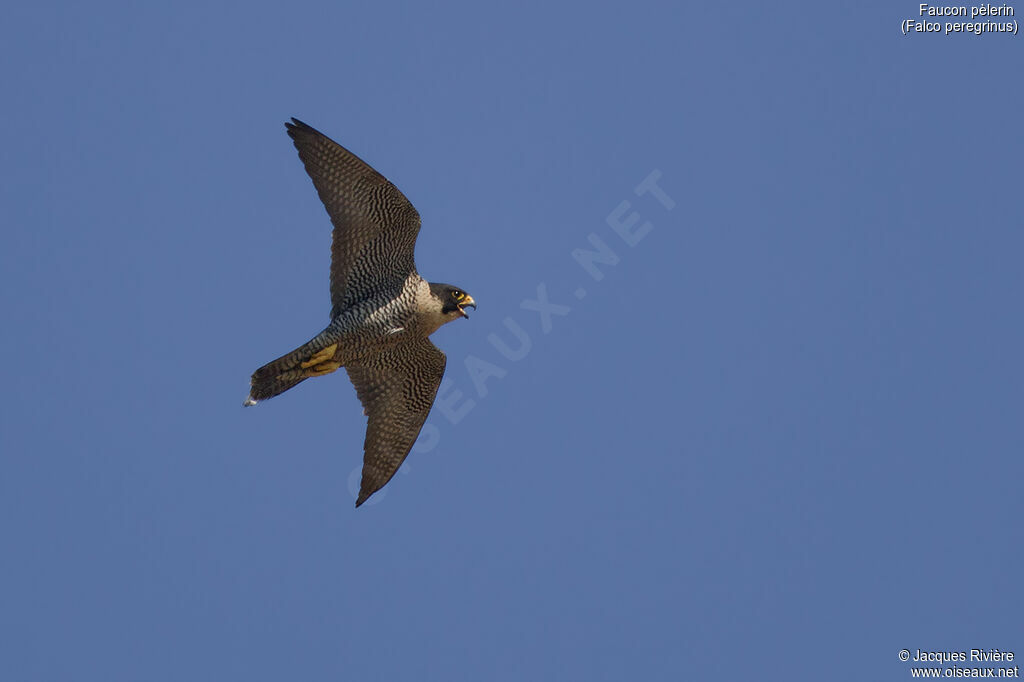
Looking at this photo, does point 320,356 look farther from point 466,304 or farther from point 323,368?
Answer: point 466,304

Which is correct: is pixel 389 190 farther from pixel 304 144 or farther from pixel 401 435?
pixel 401 435

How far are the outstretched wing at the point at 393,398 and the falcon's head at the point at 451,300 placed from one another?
0.66 meters

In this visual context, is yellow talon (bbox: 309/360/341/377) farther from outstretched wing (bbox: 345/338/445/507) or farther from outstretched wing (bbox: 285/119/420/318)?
outstretched wing (bbox: 345/338/445/507)

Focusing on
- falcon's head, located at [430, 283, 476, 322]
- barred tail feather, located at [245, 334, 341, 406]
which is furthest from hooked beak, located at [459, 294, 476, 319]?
barred tail feather, located at [245, 334, 341, 406]

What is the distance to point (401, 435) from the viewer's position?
1496cm

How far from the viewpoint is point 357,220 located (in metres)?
14.0

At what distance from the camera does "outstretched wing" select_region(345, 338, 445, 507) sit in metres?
14.8

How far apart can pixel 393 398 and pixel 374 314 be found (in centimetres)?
137

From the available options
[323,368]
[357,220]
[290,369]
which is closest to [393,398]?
[323,368]

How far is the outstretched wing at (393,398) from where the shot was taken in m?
14.8

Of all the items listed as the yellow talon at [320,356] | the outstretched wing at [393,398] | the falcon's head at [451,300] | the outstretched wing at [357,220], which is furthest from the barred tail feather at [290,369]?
the falcon's head at [451,300]

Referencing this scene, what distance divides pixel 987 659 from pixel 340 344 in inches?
369

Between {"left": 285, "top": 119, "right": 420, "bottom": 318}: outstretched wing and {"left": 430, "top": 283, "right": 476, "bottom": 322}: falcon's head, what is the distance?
0.42 m

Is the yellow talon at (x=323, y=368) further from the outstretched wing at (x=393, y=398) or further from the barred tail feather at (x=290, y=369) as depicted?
the outstretched wing at (x=393, y=398)
